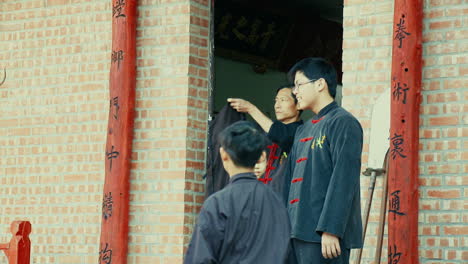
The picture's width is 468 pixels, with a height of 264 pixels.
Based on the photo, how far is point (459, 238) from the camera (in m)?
6.21

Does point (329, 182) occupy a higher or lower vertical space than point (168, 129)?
lower

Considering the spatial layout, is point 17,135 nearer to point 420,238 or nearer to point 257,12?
point 257,12

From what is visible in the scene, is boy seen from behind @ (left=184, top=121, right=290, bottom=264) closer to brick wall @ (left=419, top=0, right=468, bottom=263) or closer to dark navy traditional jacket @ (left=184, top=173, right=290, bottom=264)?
dark navy traditional jacket @ (left=184, top=173, right=290, bottom=264)

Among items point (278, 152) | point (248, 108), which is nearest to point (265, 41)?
point (248, 108)

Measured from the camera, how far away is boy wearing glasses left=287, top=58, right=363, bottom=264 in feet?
17.7

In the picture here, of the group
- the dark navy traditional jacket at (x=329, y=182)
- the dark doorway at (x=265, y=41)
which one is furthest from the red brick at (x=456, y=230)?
the dark doorway at (x=265, y=41)

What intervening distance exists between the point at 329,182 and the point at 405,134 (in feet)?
3.15

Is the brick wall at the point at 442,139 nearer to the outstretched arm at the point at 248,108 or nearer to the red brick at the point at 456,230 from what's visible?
the red brick at the point at 456,230

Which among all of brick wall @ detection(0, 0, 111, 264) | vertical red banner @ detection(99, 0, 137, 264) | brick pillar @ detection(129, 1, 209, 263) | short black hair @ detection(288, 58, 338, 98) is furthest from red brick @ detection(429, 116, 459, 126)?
brick wall @ detection(0, 0, 111, 264)

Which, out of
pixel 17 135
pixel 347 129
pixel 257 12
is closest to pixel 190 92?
pixel 17 135

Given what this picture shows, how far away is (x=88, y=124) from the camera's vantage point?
26.3 ft

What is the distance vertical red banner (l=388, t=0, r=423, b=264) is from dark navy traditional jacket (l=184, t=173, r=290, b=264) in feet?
5.24

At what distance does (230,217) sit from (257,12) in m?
5.89

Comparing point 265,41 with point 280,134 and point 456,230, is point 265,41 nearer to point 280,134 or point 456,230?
point 280,134
